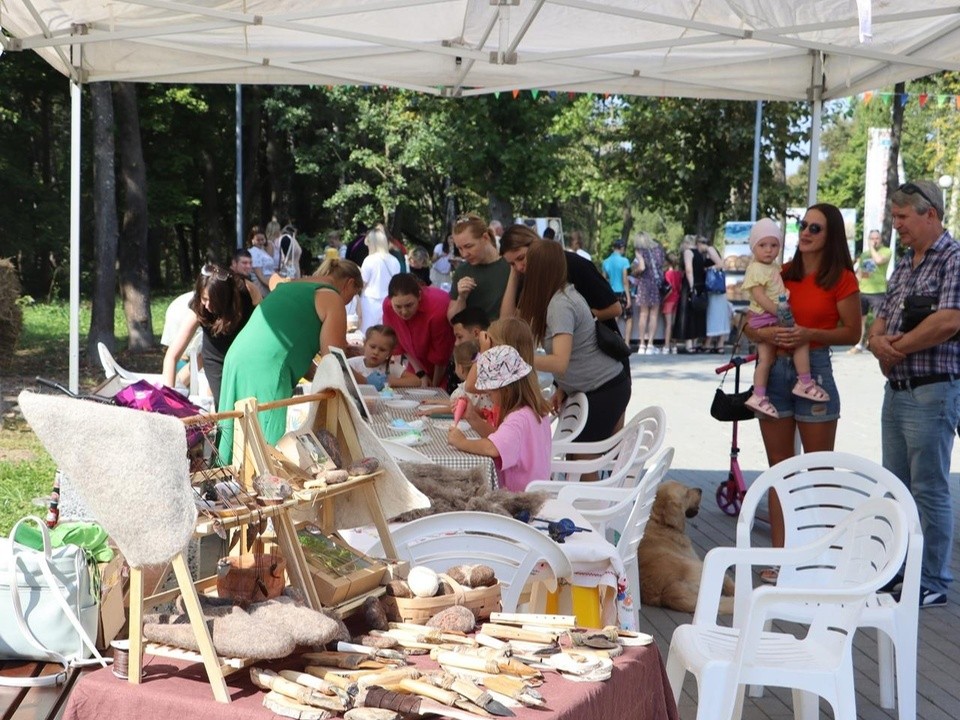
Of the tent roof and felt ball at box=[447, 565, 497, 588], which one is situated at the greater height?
the tent roof

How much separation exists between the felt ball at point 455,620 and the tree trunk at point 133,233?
13487 millimetres

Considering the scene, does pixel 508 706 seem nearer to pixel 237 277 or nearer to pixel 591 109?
pixel 237 277

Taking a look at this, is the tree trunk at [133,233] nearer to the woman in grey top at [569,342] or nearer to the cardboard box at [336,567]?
the woman in grey top at [569,342]

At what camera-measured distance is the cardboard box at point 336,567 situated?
267cm

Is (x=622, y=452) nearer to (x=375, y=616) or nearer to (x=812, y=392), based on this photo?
(x=812, y=392)

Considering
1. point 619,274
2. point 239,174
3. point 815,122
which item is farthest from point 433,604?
point 239,174

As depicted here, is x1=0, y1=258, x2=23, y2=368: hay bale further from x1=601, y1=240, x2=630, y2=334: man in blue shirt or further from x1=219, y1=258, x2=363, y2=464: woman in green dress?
x1=601, y1=240, x2=630, y2=334: man in blue shirt

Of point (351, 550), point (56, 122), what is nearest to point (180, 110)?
point (56, 122)

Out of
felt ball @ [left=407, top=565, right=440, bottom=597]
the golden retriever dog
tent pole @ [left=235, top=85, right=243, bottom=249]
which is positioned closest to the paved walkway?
the golden retriever dog

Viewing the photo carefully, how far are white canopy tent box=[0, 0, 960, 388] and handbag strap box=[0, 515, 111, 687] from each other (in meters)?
3.30

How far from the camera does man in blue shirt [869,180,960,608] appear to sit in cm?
499

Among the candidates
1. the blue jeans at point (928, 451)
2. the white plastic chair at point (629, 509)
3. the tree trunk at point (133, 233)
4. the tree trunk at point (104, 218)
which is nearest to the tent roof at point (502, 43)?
the blue jeans at point (928, 451)

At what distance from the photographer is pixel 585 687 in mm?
2357

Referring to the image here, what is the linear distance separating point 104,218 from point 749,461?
8467 mm
